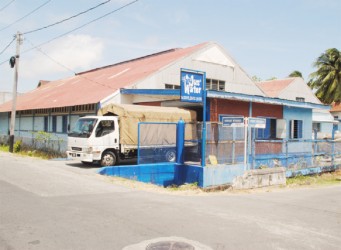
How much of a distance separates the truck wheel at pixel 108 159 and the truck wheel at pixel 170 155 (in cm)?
253

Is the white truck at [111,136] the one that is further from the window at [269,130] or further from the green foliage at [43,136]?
the window at [269,130]

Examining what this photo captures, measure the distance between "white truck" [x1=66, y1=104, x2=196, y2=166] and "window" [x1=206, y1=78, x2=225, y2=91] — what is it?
9838 mm

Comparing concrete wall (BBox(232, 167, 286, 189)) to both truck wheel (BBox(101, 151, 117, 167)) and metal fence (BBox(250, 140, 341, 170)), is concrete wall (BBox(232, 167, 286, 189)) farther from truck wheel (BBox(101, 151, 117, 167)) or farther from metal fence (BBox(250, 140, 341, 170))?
truck wheel (BBox(101, 151, 117, 167))

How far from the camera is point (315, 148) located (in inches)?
708

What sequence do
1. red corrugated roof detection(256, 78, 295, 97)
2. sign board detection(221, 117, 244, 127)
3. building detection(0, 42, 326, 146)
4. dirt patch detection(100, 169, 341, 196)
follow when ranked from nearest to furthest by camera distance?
dirt patch detection(100, 169, 341, 196), sign board detection(221, 117, 244, 127), building detection(0, 42, 326, 146), red corrugated roof detection(256, 78, 295, 97)

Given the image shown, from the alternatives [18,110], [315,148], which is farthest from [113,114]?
[18,110]

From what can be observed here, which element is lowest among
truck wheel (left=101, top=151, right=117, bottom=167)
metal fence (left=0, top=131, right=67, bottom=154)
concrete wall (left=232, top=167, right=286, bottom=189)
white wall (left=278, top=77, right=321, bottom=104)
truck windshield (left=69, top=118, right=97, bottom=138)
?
concrete wall (left=232, top=167, right=286, bottom=189)

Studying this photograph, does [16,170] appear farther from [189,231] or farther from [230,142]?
[189,231]

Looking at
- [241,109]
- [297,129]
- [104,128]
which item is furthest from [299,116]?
[104,128]

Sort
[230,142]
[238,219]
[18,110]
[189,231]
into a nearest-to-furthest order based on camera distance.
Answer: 1. [189,231]
2. [238,219]
3. [230,142]
4. [18,110]

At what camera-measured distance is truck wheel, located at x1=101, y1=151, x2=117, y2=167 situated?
1551 cm

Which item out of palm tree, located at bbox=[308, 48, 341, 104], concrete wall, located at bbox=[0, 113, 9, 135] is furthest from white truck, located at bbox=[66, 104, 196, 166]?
palm tree, located at bbox=[308, 48, 341, 104]

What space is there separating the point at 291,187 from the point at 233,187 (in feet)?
9.78

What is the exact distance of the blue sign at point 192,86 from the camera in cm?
1334
